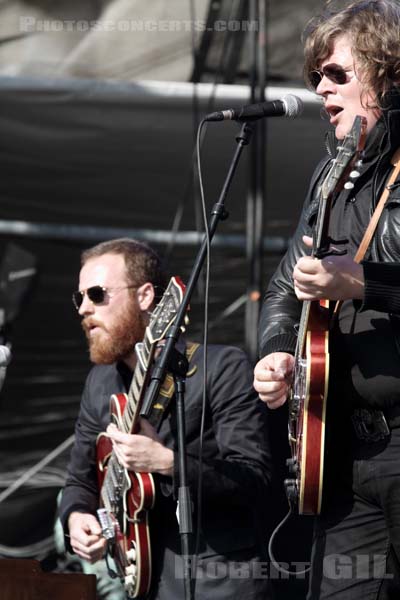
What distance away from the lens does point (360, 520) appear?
2.62 metres

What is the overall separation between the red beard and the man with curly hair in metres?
1.10

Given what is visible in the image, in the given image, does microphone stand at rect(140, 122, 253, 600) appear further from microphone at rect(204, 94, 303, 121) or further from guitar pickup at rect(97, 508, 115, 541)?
guitar pickup at rect(97, 508, 115, 541)

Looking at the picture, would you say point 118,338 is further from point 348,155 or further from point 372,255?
point 348,155

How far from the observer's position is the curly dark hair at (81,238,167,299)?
4.04m

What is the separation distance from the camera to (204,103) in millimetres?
5375

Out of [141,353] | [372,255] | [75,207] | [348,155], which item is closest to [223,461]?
[141,353]

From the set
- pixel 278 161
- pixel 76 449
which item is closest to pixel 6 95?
pixel 278 161

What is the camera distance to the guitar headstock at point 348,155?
2.46m

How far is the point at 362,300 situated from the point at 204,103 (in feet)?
10.2

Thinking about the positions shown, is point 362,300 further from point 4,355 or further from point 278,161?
point 278,161

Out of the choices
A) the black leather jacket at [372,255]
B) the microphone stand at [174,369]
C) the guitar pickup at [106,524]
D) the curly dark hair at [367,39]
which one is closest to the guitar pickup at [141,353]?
the microphone stand at [174,369]

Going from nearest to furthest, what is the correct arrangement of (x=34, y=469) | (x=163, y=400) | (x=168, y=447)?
(x=163, y=400)
(x=168, y=447)
(x=34, y=469)

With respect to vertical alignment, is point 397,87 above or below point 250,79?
below

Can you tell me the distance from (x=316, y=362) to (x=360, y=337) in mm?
151
